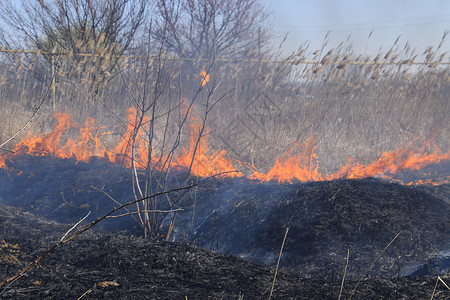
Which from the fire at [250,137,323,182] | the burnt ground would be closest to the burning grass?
the fire at [250,137,323,182]

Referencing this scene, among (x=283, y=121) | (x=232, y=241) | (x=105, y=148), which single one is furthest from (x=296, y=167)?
(x=105, y=148)

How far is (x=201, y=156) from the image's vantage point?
6508 millimetres

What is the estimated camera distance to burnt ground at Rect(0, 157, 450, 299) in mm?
2559

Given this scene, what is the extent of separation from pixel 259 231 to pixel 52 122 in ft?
17.6

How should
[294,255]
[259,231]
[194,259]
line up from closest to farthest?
[194,259] < [294,255] < [259,231]

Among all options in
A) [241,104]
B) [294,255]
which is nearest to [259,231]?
[294,255]

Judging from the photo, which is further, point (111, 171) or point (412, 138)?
point (412, 138)

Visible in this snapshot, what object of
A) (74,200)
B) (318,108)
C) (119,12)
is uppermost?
(119,12)

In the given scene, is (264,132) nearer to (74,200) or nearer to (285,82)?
(285,82)

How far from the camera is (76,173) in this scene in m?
6.59

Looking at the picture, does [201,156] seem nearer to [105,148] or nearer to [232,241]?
[105,148]

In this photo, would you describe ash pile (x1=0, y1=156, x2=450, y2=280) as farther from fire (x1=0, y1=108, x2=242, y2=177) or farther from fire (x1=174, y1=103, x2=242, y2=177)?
fire (x1=0, y1=108, x2=242, y2=177)

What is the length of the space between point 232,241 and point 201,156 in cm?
219

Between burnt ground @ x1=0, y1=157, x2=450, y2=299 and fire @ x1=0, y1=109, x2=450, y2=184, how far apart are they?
0.44 m
